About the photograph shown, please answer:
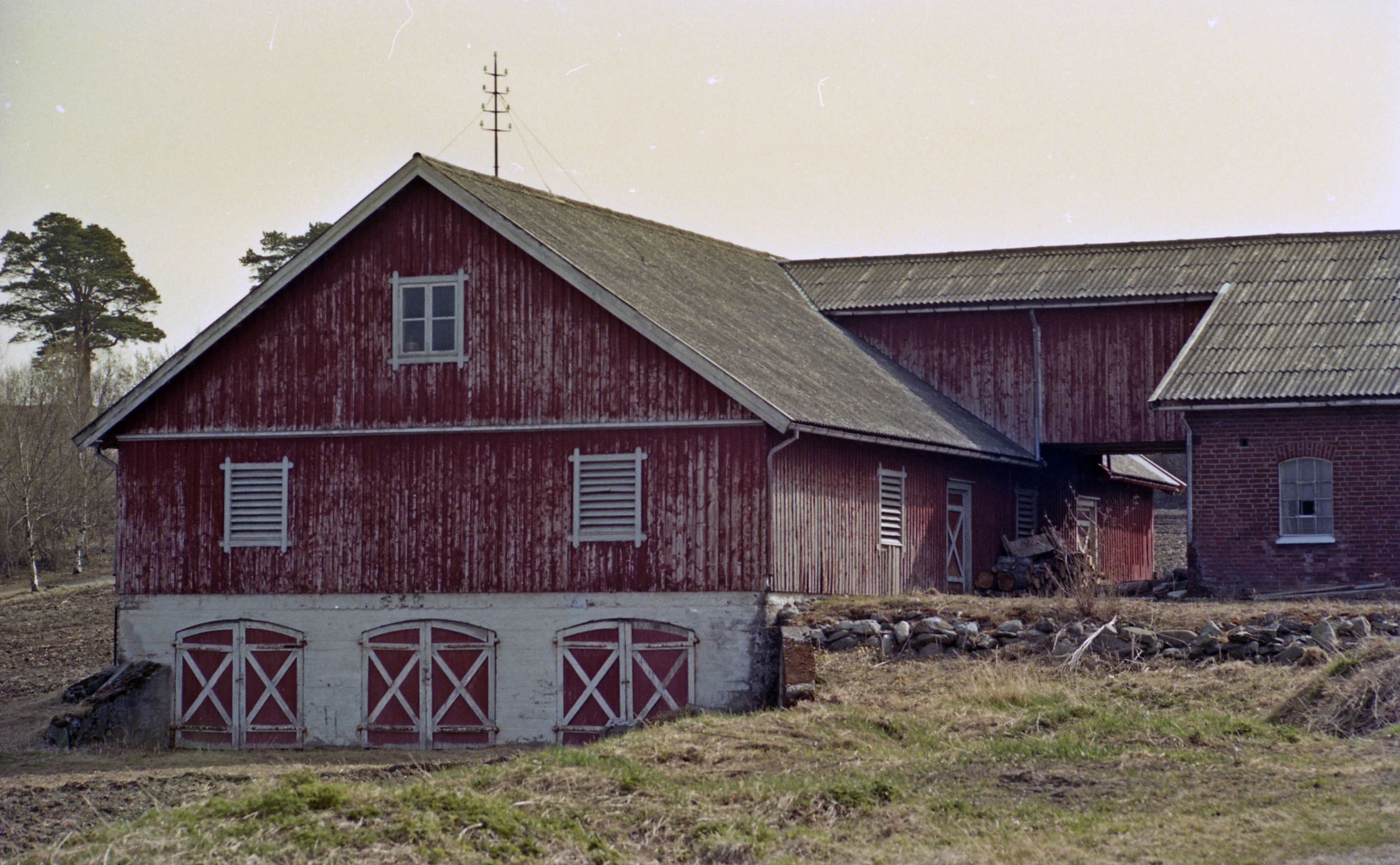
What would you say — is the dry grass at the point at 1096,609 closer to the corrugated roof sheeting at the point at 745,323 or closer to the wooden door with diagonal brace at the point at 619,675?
the wooden door with diagonal brace at the point at 619,675

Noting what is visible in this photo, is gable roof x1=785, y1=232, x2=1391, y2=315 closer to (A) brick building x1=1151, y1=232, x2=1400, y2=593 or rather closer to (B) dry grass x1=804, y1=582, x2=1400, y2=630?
(A) brick building x1=1151, y1=232, x2=1400, y2=593

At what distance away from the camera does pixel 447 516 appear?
2530cm

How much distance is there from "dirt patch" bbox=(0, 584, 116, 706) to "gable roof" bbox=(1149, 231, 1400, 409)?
18.9 m

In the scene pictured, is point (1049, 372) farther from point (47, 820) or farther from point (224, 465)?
point (47, 820)

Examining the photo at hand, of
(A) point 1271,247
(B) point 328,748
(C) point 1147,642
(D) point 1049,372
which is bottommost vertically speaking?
(B) point 328,748

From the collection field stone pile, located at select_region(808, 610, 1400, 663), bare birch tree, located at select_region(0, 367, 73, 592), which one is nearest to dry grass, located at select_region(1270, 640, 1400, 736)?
field stone pile, located at select_region(808, 610, 1400, 663)

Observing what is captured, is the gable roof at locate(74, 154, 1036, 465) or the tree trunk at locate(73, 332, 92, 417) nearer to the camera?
the gable roof at locate(74, 154, 1036, 465)

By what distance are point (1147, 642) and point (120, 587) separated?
1565cm

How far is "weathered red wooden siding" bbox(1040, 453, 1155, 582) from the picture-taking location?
112 feet

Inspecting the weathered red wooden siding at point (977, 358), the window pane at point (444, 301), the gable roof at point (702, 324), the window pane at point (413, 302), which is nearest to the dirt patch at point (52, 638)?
the window pane at point (413, 302)

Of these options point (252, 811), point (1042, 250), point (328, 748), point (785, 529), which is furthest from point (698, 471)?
point (1042, 250)

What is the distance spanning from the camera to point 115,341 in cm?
6588

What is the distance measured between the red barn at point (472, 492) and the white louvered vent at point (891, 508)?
0.08 m

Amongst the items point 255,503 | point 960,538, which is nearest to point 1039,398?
point 960,538
